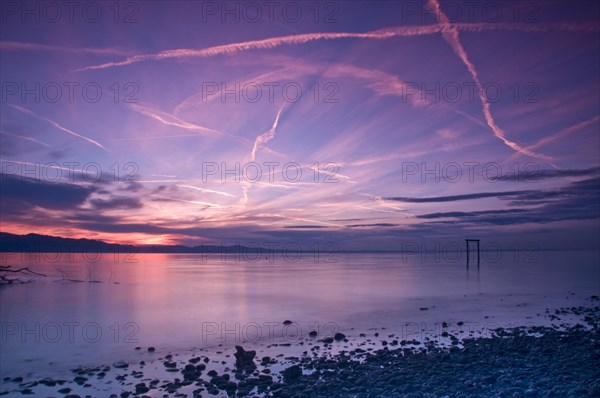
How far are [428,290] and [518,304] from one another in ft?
43.7

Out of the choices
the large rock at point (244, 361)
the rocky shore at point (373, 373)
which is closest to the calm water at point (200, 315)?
the rocky shore at point (373, 373)

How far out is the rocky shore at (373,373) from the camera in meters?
10.3

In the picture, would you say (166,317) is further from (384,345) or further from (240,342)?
(384,345)

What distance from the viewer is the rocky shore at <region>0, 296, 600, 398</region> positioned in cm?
1032

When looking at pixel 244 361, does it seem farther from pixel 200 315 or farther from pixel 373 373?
pixel 200 315

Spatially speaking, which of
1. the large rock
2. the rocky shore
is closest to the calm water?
the rocky shore

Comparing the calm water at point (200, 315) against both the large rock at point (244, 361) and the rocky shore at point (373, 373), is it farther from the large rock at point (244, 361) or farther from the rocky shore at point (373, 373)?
the large rock at point (244, 361)

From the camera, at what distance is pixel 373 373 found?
38.7ft

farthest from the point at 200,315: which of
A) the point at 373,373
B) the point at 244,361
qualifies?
the point at 373,373

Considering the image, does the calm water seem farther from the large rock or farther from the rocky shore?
the large rock

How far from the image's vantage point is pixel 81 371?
1401 cm

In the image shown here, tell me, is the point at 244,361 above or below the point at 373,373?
below

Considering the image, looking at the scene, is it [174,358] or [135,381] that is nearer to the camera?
[135,381]

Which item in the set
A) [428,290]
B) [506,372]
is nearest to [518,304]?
[428,290]
